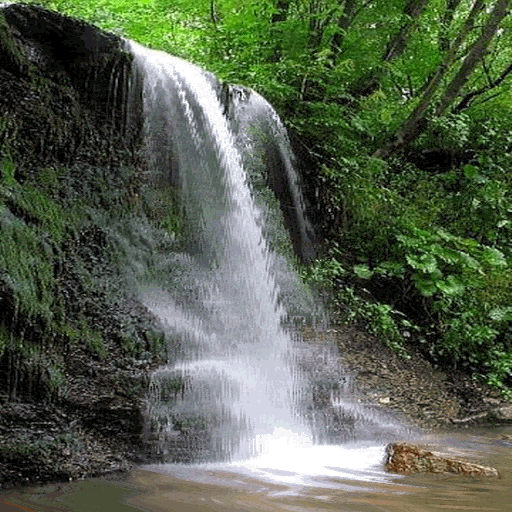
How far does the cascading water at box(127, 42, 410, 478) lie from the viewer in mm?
4203

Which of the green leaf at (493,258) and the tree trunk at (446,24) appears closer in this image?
the green leaf at (493,258)

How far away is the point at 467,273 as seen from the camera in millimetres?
7535

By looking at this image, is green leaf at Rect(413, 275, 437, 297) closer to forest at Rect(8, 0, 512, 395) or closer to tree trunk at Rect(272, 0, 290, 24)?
forest at Rect(8, 0, 512, 395)

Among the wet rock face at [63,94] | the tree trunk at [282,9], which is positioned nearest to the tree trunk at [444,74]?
the tree trunk at [282,9]

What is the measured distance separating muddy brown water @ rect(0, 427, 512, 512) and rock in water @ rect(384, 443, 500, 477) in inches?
3.2

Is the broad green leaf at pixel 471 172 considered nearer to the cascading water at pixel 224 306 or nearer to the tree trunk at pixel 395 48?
the tree trunk at pixel 395 48

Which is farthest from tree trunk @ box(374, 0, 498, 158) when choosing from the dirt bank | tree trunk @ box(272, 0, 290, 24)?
the dirt bank

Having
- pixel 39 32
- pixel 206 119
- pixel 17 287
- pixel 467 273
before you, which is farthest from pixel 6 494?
pixel 467 273

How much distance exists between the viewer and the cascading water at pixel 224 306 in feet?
13.8

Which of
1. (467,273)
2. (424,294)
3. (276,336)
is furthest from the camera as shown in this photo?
(467,273)

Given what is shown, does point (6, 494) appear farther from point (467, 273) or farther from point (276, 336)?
point (467, 273)

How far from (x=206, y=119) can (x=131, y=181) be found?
1.32 meters

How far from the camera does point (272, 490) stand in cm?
333

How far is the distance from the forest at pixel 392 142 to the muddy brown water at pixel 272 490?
9.91ft
